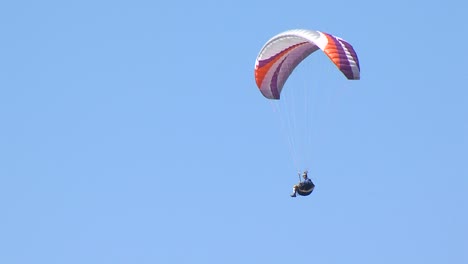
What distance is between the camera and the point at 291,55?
251ft

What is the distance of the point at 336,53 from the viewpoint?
73375 millimetres

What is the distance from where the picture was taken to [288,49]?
7606cm

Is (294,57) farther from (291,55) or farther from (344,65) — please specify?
(344,65)

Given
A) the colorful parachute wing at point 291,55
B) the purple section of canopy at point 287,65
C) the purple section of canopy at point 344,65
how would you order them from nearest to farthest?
the purple section of canopy at point 344,65
the colorful parachute wing at point 291,55
the purple section of canopy at point 287,65

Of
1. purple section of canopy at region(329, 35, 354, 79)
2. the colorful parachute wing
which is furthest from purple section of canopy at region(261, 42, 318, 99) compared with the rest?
purple section of canopy at region(329, 35, 354, 79)

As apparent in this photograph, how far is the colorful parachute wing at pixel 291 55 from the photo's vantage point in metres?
73.2

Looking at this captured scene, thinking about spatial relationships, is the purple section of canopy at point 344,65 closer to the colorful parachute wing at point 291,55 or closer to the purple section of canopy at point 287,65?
the colorful parachute wing at point 291,55

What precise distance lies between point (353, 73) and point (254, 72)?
4.77 metres

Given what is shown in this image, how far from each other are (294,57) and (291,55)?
0.70 feet

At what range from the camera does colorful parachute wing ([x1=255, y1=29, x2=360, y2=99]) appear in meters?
73.2

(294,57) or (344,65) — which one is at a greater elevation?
(294,57)

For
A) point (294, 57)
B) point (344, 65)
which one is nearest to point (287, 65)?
point (294, 57)

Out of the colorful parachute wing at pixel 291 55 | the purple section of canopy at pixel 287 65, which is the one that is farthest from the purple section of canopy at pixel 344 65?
the purple section of canopy at pixel 287 65

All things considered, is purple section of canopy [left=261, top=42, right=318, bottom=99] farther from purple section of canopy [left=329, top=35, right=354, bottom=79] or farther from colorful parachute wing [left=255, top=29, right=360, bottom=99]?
purple section of canopy [left=329, top=35, right=354, bottom=79]
